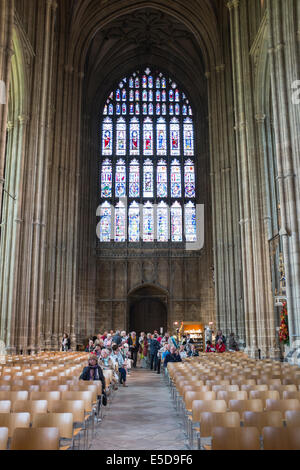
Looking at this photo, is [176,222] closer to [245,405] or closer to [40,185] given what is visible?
[40,185]

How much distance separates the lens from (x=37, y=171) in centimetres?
1939

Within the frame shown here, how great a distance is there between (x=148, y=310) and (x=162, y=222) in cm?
687

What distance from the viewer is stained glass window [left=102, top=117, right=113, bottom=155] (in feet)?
113

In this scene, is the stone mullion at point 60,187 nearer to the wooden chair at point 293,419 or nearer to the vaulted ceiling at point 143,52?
the vaulted ceiling at point 143,52

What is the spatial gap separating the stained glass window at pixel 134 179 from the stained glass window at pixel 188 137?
4093 mm

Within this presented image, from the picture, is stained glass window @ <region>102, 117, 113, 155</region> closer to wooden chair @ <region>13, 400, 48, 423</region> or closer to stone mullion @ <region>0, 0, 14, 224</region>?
stone mullion @ <region>0, 0, 14, 224</region>

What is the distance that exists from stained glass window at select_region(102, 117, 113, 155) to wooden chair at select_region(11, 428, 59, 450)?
104 ft

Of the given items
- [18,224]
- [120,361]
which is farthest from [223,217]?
[120,361]

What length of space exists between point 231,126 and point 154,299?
14.6 m

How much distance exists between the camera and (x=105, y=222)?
32969mm

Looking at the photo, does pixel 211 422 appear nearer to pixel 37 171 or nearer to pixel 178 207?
pixel 37 171

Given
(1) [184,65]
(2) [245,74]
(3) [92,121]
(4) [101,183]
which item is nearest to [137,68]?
(1) [184,65]

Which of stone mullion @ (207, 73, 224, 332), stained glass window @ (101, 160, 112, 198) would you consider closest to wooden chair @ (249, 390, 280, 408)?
stone mullion @ (207, 73, 224, 332)
